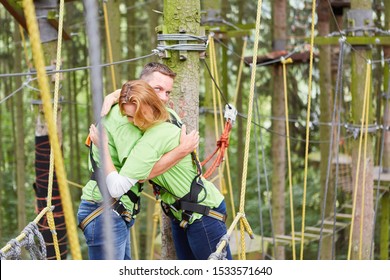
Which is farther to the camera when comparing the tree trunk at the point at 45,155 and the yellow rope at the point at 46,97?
the tree trunk at the point at 45,155

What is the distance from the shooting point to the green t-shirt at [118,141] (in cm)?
217

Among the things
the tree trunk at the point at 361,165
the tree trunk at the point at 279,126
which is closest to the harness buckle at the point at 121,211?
the tree trunk at the point at 361,165

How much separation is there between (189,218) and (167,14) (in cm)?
87

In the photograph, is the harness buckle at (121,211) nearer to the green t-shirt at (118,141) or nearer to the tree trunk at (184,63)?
the green t-shirt at (118,141)

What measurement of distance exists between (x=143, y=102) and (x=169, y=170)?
0.29 meters

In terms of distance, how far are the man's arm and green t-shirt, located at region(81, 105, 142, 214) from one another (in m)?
0.10

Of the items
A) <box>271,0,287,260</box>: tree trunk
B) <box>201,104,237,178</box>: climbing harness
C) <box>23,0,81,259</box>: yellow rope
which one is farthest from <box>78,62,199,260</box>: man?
<box>271,0,287,260</box>: tree trunk

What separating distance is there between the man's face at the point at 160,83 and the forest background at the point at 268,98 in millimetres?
493

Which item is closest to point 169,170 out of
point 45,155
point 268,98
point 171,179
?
point 171,179

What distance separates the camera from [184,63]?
2.77 metres

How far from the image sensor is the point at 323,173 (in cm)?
796

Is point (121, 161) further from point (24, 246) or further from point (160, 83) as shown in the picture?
point (24, 246)

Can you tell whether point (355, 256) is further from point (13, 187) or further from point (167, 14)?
point (13, 187)

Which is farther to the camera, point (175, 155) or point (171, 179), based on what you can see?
point (171, 179)
